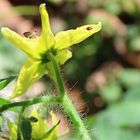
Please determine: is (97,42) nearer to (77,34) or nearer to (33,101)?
(77,34)

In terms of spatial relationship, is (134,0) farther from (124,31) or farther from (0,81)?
(0,81)

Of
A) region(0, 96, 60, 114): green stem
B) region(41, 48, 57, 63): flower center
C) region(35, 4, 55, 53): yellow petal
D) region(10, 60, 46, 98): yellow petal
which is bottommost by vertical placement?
region(0, 96, 60, 114): green stem

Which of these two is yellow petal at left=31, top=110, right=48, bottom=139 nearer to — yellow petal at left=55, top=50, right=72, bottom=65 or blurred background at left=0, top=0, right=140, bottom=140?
yellow petal at left=55, top=50, right=72, bottom=65

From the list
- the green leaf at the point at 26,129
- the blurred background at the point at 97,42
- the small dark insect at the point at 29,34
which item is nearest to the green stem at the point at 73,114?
the green leaf at the point at 26,129

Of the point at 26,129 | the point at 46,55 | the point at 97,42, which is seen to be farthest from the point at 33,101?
the point at 97,42

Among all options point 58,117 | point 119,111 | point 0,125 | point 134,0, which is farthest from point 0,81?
point 134,0

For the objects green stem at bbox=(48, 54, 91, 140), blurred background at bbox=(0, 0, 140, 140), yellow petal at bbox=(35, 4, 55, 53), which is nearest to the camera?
green stem at bbox=(48, 54, 91, 140)

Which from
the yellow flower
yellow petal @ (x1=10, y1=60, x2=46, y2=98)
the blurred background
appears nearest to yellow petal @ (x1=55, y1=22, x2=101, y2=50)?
the yellow flower
